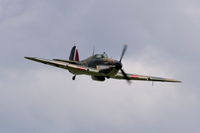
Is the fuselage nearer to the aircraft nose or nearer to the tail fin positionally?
the aircraft nose

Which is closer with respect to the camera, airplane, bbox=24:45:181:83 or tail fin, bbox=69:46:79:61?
airplane, bbox=24:45:181:83

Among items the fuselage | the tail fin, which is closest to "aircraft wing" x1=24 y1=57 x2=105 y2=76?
the fuselage

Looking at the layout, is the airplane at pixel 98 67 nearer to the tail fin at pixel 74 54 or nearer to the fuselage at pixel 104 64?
the fuselage at pixel 104 64

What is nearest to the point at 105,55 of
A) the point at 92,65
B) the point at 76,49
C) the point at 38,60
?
the point at 92,65

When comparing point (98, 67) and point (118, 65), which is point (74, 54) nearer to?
point (98, 67)

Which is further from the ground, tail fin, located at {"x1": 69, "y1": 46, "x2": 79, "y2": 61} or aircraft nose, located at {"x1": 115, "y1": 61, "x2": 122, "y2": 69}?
tail fin, located at {"x1": 69, "y1": 46, "x2": 79, "y2": 61}

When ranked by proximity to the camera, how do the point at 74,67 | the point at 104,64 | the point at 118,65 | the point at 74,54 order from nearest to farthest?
1. the point at 118,65
2. the point at 104,64
3. the point at 74,67
4. the point at 74,54

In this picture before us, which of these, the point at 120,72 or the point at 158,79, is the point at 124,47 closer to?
the point at 120,72

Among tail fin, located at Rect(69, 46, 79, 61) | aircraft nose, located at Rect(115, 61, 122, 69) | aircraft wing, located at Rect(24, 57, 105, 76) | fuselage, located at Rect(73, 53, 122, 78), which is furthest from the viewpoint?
tail fin, located at Rect(69, 46, 79, 61)

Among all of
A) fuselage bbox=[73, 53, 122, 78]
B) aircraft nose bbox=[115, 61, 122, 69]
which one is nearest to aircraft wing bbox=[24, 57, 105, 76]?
fuselage bbox=[73, 53, 122, 78]

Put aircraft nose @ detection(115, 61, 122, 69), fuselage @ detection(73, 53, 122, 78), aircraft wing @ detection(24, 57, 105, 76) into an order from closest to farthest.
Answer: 1. aircraft nose @ detection(115, 61, 122, 69)
2. fuselage @ detection(73, 53, 122, 78)
3. aircraft wing @ detection(24, 57, 105, 76)

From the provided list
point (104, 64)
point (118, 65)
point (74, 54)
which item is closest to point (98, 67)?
point (104, 64)

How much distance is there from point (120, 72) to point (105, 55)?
9.90 feet

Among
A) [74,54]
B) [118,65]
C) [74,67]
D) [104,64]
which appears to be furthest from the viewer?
[74,54]
